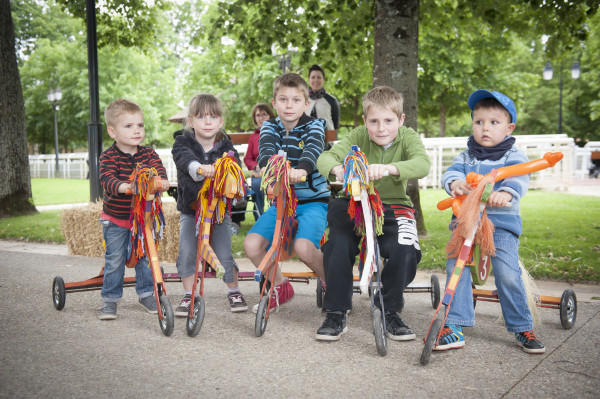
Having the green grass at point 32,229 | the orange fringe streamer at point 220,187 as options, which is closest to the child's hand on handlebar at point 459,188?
the orange fringe streamer at point 220,187

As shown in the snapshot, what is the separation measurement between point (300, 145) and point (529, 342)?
2049mm

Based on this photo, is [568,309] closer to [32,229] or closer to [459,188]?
[459,188]

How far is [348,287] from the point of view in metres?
3.37

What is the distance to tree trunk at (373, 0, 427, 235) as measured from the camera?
631 centimetres

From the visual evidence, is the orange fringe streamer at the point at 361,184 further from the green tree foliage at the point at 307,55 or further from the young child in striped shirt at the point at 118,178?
the green tree foliage at the point at 307,55

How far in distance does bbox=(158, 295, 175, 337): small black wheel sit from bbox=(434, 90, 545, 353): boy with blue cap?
1675 mm

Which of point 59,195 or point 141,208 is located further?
point 59,195

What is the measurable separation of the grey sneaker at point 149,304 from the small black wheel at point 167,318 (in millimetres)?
611

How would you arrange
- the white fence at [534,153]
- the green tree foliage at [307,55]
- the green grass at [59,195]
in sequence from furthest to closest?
1. the white fence at [534,153]
2. the green grass at [59,195]
3. the green tree foliage at [307,55]

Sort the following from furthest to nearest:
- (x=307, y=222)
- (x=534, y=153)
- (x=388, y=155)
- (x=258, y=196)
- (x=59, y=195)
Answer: (x=59, y=195) < (x=534, y=153) < (x=258, y=196) < (x=307, y=222) < (x=388, y=155)

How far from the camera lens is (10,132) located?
1031 cm

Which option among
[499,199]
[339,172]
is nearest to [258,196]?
[339,172]

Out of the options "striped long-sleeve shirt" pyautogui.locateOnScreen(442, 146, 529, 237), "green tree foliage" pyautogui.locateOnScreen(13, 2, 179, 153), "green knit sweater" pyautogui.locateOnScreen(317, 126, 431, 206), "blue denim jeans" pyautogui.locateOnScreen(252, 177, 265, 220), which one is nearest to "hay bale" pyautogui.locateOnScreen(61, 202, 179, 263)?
"blue denim jeans" pyautogui.locateOnScreen(252, 177, 265, 220)

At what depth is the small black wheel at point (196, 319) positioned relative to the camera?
3.37m
